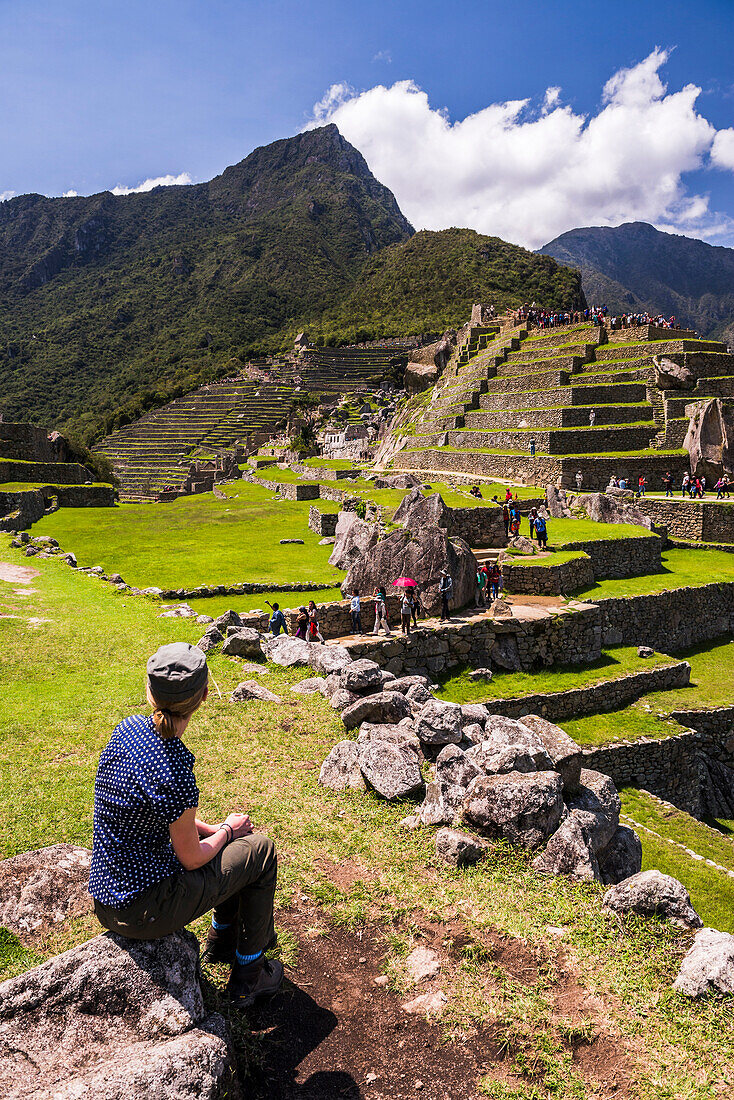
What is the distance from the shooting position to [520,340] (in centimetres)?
Result: 4500

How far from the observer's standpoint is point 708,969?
3.30 metres

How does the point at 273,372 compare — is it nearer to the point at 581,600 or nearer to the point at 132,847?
the point at 581,600

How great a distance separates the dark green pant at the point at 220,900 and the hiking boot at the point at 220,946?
0.10 m

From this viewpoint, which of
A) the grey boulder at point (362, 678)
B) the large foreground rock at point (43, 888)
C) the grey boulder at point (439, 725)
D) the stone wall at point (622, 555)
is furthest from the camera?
the stone wall at point (622, 555)

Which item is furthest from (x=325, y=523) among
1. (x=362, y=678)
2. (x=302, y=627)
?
(x=362, y=678)

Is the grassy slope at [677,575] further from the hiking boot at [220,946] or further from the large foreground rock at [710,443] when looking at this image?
the hiking boot at [220,946]

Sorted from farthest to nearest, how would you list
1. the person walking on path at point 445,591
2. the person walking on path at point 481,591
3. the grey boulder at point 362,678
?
the person walking on path at point 481,591 → the person walking on path at point 445,591 → the grey boulder at point 362,678

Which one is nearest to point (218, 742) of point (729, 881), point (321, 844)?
point (321, 844)

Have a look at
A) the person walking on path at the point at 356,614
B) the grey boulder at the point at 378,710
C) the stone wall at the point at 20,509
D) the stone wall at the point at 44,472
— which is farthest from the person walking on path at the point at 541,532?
the stone wall at the point at 44,472

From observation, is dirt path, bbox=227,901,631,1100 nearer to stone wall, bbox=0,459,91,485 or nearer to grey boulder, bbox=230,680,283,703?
grey boulder, bbox=230,680,283,703

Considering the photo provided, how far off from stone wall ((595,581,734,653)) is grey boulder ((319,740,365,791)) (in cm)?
1135

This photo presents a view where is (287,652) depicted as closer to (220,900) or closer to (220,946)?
(220,946)

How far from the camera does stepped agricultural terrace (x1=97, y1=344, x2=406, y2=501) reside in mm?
63025

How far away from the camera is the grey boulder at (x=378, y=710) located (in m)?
6.84
